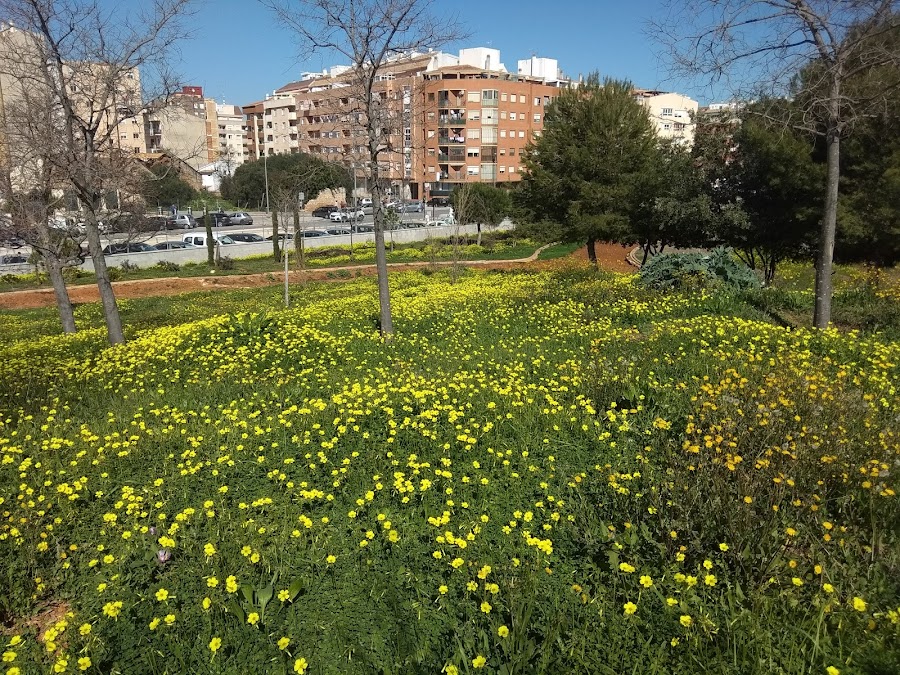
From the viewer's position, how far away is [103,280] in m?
11.4

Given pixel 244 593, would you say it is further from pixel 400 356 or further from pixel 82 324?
pixel 82 324

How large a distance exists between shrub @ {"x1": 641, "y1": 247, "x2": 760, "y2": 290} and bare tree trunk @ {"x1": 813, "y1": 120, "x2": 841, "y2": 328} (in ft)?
12.3

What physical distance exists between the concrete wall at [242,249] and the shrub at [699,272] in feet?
76.9

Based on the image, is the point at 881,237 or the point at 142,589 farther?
the point at 881,237

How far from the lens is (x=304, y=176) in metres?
10.6

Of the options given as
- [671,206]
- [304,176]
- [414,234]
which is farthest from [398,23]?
[414,234]

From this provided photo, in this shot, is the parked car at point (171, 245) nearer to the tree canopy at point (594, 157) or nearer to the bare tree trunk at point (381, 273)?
the tree canopy at point (594, 157)

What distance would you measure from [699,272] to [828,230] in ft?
15.2

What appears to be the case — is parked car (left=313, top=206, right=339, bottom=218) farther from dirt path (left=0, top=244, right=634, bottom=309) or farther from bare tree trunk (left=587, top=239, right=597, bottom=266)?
bare tree trunk (left=587, top=239, right=597, bottom=266)

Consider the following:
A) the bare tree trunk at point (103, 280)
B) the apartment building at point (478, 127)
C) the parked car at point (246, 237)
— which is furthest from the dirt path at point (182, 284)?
the apartment building at point (478, 127)

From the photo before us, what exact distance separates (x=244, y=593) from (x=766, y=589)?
10.5ft

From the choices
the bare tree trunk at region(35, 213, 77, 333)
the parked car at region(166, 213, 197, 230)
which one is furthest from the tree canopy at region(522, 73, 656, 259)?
the parked car at region(166, 213, 197, 230)

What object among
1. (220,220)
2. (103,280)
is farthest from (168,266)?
(220,220)

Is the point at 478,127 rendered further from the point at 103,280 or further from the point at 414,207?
the point at 103,280
